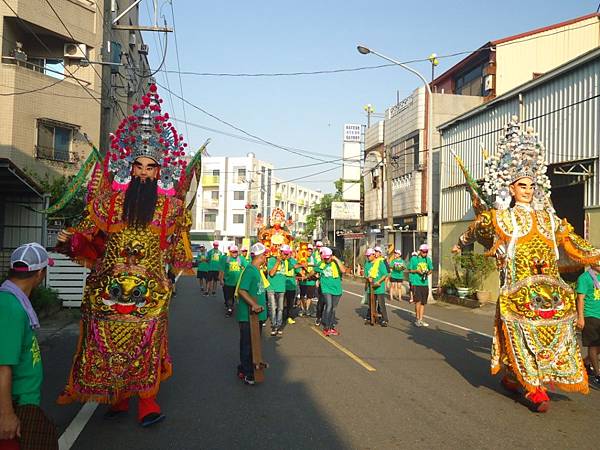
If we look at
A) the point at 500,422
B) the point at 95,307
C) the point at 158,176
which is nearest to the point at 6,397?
the point at 95,307

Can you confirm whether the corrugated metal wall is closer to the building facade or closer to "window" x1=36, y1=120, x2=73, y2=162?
the building facade

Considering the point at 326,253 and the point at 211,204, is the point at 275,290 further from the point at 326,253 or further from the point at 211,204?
the point at 211,204

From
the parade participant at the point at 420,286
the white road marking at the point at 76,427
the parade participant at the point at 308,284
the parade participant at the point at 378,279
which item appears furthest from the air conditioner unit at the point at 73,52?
the white road marking at the point at 76,427

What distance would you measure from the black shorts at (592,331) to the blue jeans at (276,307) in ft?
18.0

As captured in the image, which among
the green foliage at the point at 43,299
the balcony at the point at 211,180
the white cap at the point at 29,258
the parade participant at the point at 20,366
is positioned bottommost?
the green foliage at the point at 43,299

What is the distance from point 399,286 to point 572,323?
13522mm

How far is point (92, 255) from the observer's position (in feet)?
17.9

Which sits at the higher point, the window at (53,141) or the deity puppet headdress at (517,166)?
the window at (53,141)

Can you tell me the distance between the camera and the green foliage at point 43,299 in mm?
11750

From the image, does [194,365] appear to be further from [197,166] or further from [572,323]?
[572,323]

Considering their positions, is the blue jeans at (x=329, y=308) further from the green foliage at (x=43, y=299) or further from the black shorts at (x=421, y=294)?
the green foliage at (x=43, y=299)

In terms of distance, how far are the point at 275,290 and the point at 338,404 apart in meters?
5.12

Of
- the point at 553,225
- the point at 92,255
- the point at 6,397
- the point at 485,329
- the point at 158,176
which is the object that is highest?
the point at 158,176

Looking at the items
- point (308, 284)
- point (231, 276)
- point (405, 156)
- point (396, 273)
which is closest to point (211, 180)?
point (405, 156)
